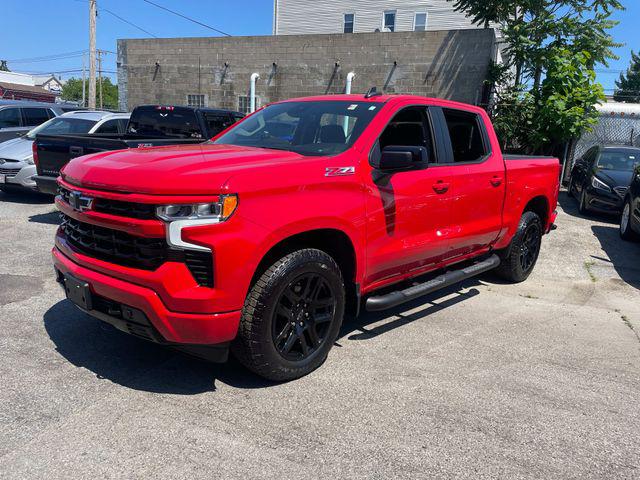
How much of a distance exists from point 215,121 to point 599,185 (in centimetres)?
808

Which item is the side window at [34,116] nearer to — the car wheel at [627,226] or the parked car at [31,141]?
the parked car at [31,141]

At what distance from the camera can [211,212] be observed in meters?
2.93

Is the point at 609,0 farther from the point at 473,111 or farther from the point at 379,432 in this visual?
the point at 379,432

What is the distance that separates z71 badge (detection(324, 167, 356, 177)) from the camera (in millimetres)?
3498

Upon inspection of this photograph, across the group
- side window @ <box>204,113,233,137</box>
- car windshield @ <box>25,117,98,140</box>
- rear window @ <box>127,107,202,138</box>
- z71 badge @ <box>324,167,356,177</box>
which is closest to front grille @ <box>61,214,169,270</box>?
z71 badge @ <box>324,167,356,177</box>

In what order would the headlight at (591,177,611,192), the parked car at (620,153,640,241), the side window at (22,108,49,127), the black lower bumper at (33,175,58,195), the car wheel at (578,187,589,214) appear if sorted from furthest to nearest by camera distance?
the side window at (22,108,49,127)
the car wheel at (578,187,589,214)
the headlight at (591,177,611,192)
the parked car at (620,153,640,241)
the black lower bumper at (33,175,58,195)

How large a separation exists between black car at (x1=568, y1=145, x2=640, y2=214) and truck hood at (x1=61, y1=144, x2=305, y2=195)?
9096 mm

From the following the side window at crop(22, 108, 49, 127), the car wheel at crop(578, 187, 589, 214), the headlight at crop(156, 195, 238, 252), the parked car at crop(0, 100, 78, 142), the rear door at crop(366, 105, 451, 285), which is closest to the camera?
the headlight at crop(156, 195, 238, 252)

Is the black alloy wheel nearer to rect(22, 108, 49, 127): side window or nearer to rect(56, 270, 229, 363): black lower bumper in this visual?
rect(56, 270, 229, 363): black lower bumper

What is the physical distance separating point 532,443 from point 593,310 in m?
3.36

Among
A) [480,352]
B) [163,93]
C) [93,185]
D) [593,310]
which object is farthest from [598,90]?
[163,93]

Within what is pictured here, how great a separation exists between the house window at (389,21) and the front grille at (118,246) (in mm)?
29039

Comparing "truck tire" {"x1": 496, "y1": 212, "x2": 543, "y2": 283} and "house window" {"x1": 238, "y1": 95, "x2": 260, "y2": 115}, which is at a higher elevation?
"house window" {"x1": 238, "y1": 95, "x2": 260, "y2": 115}

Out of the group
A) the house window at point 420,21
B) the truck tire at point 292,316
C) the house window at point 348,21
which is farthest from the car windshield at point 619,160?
the house window at point 348,21
